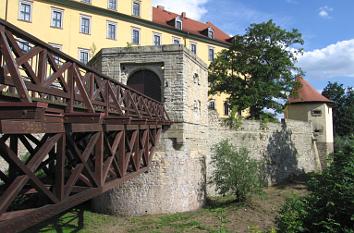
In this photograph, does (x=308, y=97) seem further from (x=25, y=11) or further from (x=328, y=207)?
(x=328, y=207)

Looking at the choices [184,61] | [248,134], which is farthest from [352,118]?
[184,61]

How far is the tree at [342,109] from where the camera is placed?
41.5 metres

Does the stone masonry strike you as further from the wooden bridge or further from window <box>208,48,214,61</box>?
window <box>208,48,214,61</box>

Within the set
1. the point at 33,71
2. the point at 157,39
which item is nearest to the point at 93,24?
the point at 157,39

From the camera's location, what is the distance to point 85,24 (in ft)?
98.0

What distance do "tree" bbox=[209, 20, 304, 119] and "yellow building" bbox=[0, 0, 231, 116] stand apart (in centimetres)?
824

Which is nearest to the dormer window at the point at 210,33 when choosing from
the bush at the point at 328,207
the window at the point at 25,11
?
the window at the point at 25,11

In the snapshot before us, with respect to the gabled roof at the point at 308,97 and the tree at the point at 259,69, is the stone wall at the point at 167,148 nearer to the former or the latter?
the tree at the point at 259,69

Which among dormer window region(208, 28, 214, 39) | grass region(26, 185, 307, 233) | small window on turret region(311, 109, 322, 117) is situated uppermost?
dormer window region(208, 28, 214, 39)

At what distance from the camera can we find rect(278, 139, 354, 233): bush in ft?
26.9

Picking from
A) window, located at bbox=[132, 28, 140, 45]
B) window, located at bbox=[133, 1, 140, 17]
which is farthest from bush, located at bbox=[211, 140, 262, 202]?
window, located at bbox=[133, 1, 140, 17]

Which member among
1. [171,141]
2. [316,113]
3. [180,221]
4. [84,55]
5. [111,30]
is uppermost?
[111,30]

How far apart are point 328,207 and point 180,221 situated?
532cm

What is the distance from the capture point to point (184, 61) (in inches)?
542
